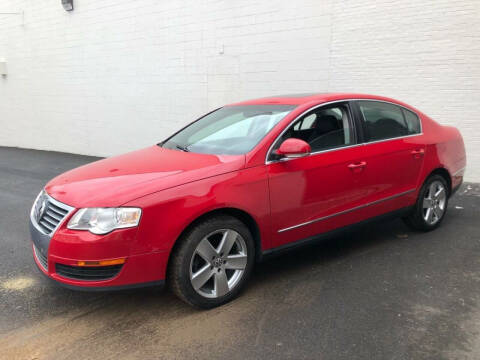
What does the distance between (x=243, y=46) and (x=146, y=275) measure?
7.30 m

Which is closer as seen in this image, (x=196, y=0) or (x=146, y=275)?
(x=146, y=275)

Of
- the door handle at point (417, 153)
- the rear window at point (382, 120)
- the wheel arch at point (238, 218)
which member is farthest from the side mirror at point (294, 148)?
the door handle at point (417, 153)

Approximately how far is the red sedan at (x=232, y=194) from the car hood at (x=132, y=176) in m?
0.01

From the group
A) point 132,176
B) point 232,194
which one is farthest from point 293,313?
point 132,176

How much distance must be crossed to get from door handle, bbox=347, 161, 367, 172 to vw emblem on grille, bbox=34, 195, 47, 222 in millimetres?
2578

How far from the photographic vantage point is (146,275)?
290cm

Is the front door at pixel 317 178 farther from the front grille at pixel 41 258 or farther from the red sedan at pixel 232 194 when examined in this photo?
the front grille at pixel 41 258

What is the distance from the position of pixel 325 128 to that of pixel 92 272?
2333 millimetres

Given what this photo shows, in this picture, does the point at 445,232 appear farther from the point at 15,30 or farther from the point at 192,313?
the point at 15,30

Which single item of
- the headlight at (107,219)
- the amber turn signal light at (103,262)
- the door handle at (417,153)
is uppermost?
the door handle at (417,153)

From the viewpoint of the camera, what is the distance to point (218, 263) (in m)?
3.18

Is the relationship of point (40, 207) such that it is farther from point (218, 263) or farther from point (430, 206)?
point (430, 206)

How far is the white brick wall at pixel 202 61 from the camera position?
7.11m

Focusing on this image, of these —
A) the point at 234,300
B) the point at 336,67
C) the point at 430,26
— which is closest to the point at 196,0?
the point at 336,67
